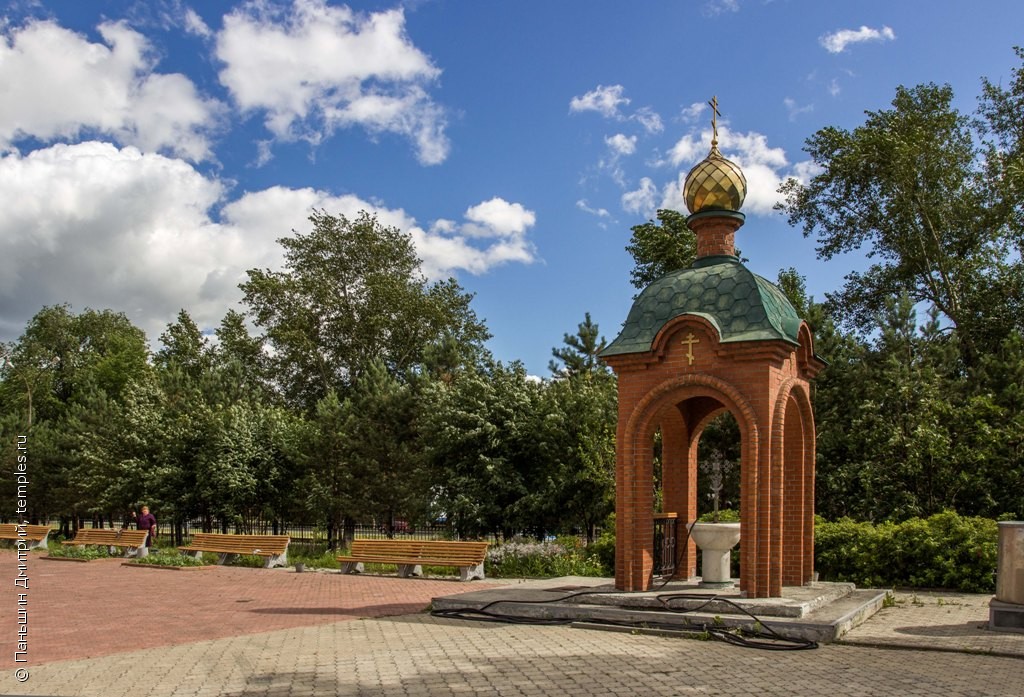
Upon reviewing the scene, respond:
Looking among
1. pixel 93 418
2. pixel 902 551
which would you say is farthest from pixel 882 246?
pixel 93 418

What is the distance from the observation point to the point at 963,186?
26.8 meters

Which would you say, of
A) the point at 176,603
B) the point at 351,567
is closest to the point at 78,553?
the point at 351,567

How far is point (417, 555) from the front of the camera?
16953mm

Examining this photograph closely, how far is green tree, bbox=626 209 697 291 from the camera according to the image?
26281mm

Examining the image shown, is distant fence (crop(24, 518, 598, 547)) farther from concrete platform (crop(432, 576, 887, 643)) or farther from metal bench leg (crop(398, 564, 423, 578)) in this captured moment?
concrete platform (crop(432, 576, 887, 643))

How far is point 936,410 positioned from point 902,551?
4.67m

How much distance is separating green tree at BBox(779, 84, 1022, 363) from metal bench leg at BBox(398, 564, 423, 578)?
1635cm

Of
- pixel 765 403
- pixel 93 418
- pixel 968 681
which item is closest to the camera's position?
pixel 968 681

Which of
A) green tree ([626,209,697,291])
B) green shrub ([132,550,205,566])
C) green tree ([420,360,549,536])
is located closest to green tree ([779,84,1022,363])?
green tree ([626,209,697,291])

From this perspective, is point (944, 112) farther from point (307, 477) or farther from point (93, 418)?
point (93, 418)

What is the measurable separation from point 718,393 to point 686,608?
8.28 feet

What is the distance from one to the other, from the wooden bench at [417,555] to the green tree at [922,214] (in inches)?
619

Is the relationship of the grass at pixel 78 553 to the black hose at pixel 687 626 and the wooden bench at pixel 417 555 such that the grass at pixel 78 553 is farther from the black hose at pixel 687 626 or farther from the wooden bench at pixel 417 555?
the black hose at pixel 687 626

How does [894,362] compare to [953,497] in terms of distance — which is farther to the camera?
[894,362]
